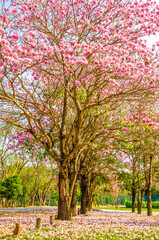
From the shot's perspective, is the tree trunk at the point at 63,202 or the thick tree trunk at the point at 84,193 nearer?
the tree trunk at the point at 63,202

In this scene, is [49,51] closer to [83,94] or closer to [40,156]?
[83,94]

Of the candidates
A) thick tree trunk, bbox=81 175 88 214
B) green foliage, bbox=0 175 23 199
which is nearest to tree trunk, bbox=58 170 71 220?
thick tree trunk, bbox=81 175 88 214

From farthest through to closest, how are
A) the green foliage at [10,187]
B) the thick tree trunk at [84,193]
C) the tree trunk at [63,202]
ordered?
the green foliage at [10,187]
the thick tree trunk at [84,193]
the tree trunk at [63,202]

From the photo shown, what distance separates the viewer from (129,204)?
1743 inches

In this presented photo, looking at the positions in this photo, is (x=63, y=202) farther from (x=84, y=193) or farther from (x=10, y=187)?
(x=10, y=187)

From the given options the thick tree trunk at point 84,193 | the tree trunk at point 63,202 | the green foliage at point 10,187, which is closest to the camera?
the tree trunk at point 63,202

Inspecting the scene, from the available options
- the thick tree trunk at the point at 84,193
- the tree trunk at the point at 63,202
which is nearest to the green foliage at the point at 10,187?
the thick tree trunk at the point at 84,193

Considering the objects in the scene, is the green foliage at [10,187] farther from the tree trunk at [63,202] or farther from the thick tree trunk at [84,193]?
the tree trunk at [63,202]

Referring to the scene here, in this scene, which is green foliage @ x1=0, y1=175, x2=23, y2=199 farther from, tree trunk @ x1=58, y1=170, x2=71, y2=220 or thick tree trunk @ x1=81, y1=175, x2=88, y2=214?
tree trunk @ x1=58, y1=170, x2=71, y2=220

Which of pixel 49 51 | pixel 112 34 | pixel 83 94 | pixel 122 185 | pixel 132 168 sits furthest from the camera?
pixel 122 185

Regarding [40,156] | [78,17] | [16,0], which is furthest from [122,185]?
[16,0]

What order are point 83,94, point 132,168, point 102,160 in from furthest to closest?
point 132,168 < point 102,160 < point 83,94

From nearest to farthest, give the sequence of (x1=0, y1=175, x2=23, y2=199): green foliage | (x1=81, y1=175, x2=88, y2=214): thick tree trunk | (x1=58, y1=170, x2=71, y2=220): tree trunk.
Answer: (x1=58, y1=170, x2=71, y2=220): tree trunk → (x1=81, y1=175, x2=88, y2=214): thick tree trunk → (x1=0, y1=175, x2=23, y2=199): green foliage

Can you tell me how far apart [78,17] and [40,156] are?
8.34 meters
